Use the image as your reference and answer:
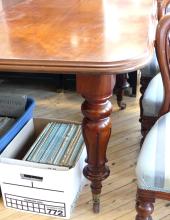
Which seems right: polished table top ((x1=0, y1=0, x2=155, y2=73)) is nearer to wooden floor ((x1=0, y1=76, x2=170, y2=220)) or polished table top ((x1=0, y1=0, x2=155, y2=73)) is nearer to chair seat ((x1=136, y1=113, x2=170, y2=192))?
chair seat ((x1=136, y1=113, x2=170, y2=192))

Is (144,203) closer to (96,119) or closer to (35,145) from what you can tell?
(96,119)

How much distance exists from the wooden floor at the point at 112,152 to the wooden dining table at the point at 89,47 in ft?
0.30

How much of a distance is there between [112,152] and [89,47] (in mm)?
914

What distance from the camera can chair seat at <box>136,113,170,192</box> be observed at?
37.4 inches

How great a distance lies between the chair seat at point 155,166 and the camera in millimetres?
950

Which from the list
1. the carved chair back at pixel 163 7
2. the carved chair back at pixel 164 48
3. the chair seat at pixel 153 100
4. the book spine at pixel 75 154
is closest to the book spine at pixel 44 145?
the book spine at pixel 75 154

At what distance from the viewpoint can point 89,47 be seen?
3.29 feet

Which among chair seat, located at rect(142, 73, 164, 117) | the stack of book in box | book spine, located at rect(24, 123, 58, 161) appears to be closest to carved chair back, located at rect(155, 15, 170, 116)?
chair seat, located at rect(142, 73, 164, 117)

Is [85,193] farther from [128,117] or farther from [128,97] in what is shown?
[128,97]

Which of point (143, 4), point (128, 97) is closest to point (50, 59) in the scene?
point (143, 4)

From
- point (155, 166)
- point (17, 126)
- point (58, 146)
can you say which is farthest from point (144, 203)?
point (17, 126)

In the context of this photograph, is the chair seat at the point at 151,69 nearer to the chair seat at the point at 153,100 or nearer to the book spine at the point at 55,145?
the chair seat at the point at 153,100

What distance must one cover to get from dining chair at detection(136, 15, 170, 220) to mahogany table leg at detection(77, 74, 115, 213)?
0.54 feet

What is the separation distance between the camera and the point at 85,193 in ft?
5.02
